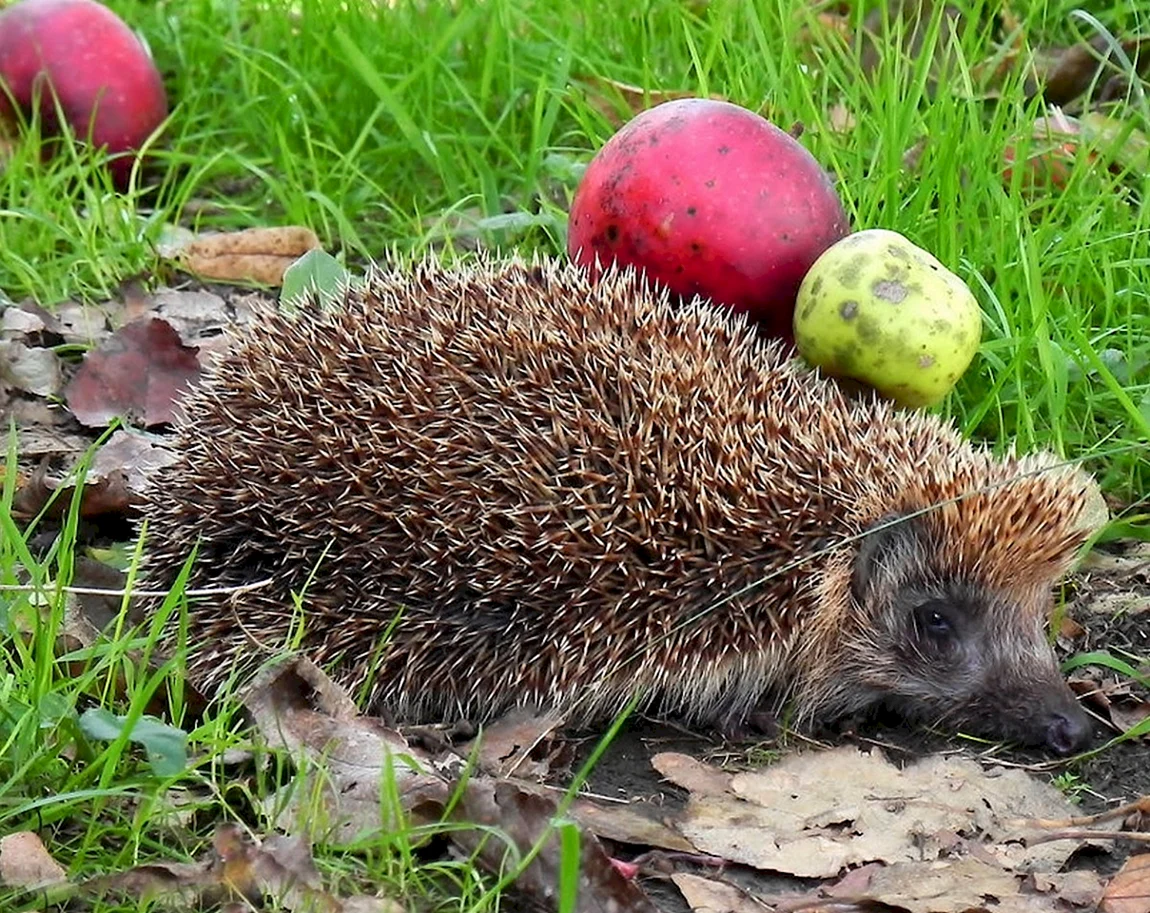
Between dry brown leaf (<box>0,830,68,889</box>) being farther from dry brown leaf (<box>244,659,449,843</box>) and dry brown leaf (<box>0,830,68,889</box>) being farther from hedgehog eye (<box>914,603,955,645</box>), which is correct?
hedgehog eye (<box>914,603,955,645</box>)

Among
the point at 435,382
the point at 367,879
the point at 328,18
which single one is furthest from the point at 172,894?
the point at 328,18

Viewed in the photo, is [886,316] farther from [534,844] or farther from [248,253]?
[248,253]

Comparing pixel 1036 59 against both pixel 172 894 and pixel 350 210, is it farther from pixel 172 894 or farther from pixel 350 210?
pixel 172 894

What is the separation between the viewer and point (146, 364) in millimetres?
5637

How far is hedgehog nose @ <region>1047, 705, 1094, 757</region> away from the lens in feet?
13.1

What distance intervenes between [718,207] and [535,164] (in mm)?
2021

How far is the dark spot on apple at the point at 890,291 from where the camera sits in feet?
13.8

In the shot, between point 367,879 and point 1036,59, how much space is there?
484 cm

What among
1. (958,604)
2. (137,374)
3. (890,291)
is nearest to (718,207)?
(890,291)

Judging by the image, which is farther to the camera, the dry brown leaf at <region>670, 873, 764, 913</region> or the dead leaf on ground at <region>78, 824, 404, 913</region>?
the dry brown leaf at <region>670, 873, 764, 913</region>

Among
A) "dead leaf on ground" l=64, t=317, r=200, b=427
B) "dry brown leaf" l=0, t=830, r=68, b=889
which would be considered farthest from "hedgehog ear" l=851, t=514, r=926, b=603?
"dead leaf on ground" l=64, t=317, r=200, b=427

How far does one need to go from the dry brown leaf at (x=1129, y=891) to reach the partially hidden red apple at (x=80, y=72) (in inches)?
197

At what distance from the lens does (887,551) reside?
163 inches

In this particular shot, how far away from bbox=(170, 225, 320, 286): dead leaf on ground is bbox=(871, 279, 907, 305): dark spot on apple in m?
2.85
